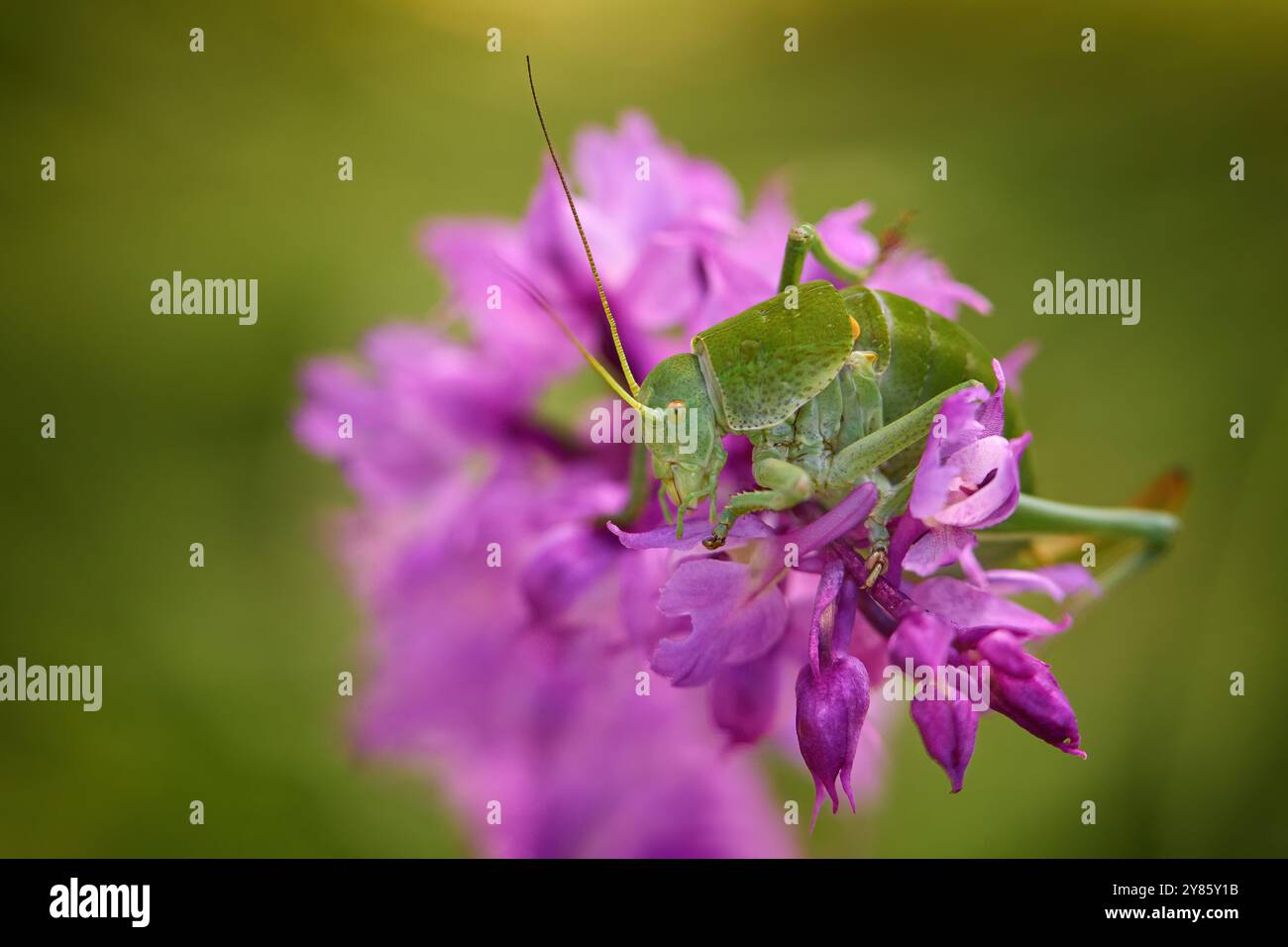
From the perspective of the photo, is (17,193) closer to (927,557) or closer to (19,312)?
(19,312)

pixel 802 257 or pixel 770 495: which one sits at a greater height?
pixel 802 257

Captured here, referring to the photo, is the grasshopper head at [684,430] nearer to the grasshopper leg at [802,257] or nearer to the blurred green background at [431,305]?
A: the grasshopper leg at [802,257]

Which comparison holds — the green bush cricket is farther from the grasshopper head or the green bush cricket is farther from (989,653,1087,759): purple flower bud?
(989,653,1087,759): purple flower bud

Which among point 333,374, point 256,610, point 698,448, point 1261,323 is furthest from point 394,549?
point 1261,323

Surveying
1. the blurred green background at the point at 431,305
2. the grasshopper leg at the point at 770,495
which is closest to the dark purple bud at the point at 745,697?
the grasshopper leg at the point at 770,495

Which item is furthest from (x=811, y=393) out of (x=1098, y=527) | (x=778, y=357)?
(x=1098, y=527)

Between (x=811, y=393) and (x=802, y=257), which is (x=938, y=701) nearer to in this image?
(x=811, y=393)
